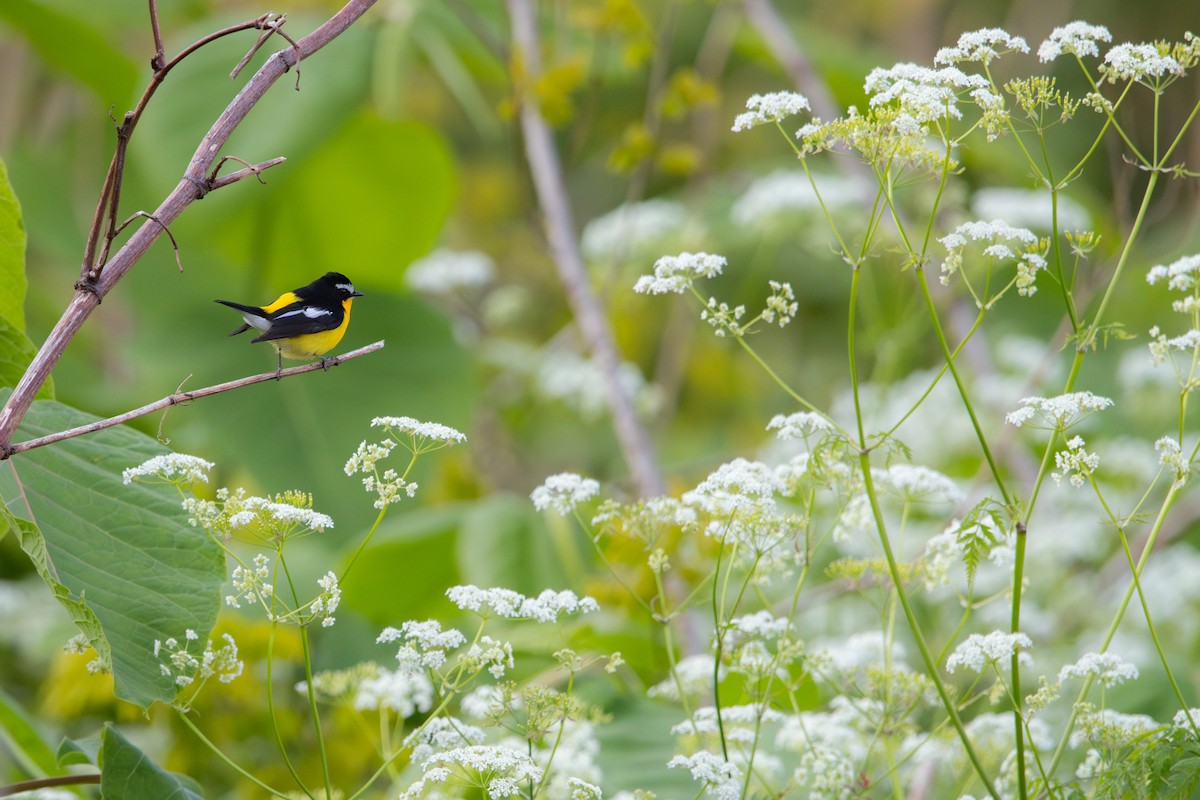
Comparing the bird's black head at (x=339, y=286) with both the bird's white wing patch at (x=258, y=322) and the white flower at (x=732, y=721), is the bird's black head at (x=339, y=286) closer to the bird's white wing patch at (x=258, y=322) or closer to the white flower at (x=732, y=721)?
the bird's white wing patch at (x=258, y=322)

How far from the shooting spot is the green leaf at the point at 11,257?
0.93 meters

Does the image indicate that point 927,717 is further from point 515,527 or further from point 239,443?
point 239,443

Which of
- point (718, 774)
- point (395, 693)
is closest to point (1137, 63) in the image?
point (718, 774)

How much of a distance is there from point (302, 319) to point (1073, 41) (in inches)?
25.5

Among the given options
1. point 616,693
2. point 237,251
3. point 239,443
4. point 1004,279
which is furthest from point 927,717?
point 1004,279

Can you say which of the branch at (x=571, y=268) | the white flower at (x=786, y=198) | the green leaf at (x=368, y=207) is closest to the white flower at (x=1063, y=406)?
the branch at (x=571, y=268)

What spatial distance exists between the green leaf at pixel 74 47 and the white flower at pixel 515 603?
6.79ft

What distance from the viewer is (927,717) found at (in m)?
1.69

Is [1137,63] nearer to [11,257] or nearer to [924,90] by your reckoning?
[924,90]

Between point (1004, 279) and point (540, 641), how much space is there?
2.31 metres

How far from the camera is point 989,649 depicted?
2.85 feet

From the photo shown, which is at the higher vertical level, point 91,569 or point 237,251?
point 237,251

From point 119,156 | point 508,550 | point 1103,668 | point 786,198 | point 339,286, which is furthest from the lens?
point 786,198

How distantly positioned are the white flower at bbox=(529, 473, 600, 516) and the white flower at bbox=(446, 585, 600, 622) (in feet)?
0.39
